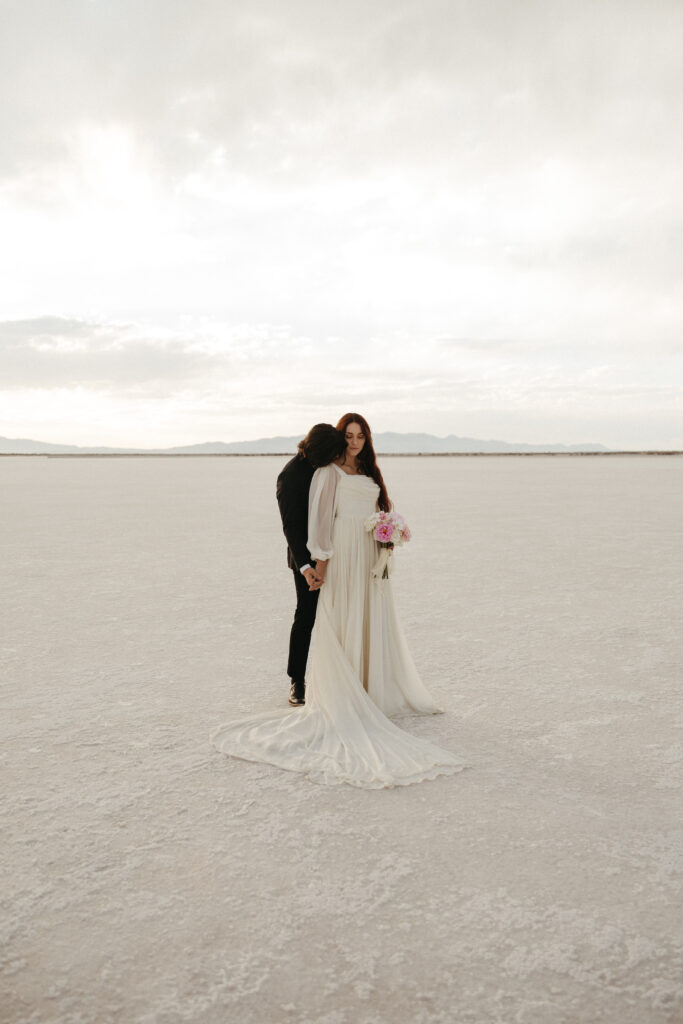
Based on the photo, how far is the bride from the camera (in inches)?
152

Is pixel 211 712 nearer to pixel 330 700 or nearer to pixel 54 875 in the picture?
pixel 330 700

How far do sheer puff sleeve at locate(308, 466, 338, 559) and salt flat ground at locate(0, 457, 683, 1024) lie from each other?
3.47 feet

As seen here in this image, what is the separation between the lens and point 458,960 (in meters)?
2.25

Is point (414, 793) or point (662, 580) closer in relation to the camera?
point (414, 793)

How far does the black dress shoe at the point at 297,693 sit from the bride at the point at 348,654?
284mm

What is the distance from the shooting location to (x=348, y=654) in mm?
4242

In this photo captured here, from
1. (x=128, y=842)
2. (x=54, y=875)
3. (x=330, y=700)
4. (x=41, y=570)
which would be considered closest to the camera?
(x=54, y=875)

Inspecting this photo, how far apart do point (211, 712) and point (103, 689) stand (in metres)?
0.87

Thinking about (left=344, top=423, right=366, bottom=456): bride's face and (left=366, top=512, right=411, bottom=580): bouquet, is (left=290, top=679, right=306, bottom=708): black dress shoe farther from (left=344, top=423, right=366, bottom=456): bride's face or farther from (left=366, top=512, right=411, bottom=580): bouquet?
(left=344, top=423, right=366, bottom=456): bride's face

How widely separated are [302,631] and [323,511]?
0.86m

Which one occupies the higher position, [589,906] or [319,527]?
[319,527]

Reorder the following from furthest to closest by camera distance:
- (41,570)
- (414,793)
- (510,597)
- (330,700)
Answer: (41,570)
(510,597)
(330,700)
(414,793)

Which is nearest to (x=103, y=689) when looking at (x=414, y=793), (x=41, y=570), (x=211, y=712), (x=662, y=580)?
(x=211, y=712)

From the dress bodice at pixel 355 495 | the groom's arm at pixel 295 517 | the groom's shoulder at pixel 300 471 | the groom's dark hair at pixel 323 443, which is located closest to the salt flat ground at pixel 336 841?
the groom's arm at pixel 295 517
